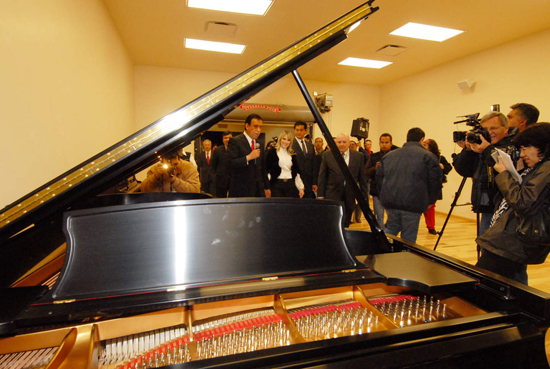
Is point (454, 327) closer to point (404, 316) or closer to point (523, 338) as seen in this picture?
point (523, 338)

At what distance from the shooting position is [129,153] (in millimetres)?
1015

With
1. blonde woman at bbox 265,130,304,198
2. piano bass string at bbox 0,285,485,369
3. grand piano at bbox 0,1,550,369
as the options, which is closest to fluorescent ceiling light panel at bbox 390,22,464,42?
blonde woman at bbox 265,130,304,198

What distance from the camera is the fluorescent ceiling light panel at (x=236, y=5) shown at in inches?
157

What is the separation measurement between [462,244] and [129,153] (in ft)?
15.3

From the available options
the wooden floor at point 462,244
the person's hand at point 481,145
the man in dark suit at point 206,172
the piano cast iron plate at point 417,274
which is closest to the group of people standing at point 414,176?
the person's hand at point 481,145

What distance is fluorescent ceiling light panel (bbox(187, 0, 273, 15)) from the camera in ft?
13.1

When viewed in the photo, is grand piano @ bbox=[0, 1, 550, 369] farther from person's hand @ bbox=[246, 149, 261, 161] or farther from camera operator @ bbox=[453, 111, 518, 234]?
person's hand @ bbox=[246, 149, 261, 161]

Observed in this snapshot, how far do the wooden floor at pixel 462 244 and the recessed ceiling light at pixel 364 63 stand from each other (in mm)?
3687

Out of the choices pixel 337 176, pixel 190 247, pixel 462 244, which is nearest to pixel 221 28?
pixel 337 176

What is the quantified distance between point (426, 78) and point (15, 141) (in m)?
7.99

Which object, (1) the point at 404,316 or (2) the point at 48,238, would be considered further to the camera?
(2) the point at 48,238

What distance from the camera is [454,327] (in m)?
0.89

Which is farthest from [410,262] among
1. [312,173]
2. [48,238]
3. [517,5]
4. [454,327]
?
[517,5]

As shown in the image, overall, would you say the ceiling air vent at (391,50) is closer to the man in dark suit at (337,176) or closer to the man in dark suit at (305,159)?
the man in dark suit at (337,176)
